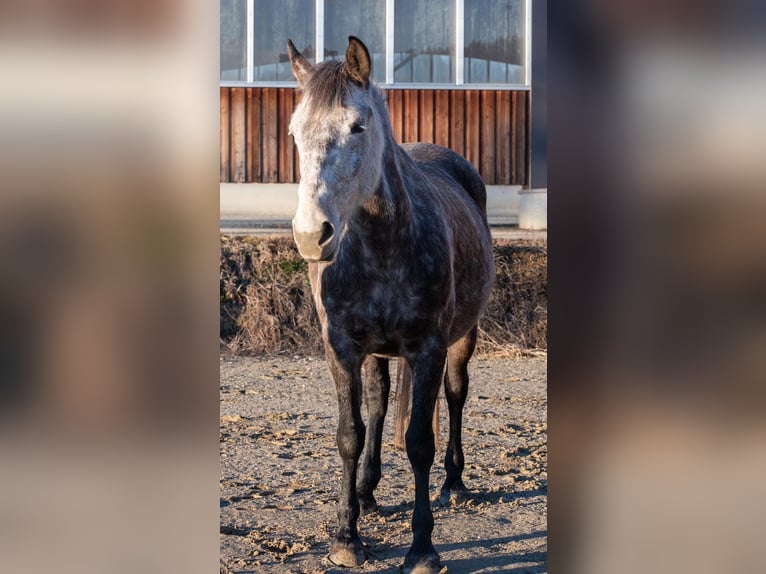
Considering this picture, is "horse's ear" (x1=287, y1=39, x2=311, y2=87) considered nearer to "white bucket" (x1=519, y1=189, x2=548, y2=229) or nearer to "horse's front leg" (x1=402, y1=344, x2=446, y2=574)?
"horse's front leg" (x1=402, y1=344, x2=446, y2=574)

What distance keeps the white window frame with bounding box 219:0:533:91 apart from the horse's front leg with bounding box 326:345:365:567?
26.7 feet

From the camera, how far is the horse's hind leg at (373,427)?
4.03m

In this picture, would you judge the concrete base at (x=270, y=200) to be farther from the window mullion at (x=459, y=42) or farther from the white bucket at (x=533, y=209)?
the window mullion at (x=459, y=42)

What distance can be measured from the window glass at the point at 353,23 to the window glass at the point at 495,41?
119cm

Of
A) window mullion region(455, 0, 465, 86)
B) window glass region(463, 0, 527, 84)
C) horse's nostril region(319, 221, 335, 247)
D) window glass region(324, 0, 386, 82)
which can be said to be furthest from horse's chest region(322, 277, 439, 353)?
window glass region(463, 0, 527, 84)

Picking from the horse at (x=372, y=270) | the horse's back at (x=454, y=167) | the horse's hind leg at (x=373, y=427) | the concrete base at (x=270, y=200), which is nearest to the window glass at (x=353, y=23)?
the concrete base at (x=270, y=200)

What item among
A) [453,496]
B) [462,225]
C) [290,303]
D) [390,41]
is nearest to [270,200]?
[390,41]

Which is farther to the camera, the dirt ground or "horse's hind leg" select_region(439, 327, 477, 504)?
"horse's hind leg" select_region(439, 327, 477, 504)

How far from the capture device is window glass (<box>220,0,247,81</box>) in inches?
441

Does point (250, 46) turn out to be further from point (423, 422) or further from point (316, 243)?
point (316, 243)

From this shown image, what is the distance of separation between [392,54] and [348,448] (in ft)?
28.1
